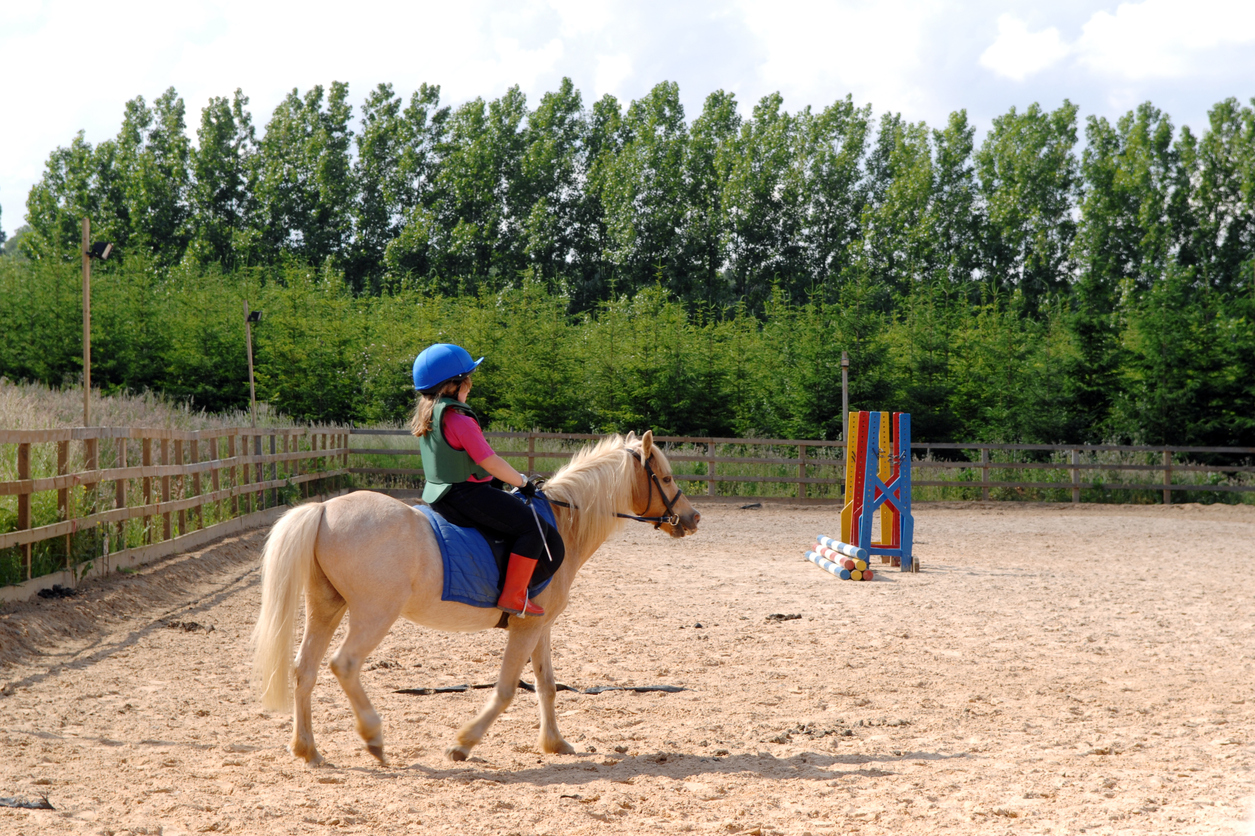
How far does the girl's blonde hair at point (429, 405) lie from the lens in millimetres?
4074

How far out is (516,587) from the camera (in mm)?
4105

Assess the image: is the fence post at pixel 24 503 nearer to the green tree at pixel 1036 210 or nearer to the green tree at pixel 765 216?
the green tree at pixel 765 216

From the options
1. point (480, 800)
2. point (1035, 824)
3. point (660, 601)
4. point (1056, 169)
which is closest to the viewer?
point (1035, 824)

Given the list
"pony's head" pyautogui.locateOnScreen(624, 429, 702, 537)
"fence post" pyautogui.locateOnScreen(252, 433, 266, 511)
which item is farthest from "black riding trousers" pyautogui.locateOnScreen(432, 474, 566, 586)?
"fence post" pyautogui.locateOnScreen(252, 433, 266, 511)

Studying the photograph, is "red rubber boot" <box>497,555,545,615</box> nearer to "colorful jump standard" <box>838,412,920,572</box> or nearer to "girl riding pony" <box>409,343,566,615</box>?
"girl riding pony" <box>409,343,566,615</box>

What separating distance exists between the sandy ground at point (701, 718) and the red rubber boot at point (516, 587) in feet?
2.21

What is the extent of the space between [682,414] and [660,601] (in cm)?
1533

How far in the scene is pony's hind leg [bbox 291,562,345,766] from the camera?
3.84 m

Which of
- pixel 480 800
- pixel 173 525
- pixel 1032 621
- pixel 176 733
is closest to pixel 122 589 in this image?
pixel 173 525

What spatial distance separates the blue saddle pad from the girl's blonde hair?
396mm

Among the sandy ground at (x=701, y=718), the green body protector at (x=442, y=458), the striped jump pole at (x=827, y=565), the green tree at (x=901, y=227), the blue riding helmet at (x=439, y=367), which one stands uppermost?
the green tree at (x=901, y=227)

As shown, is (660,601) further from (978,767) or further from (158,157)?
(158,157)

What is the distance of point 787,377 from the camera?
76.6 feet

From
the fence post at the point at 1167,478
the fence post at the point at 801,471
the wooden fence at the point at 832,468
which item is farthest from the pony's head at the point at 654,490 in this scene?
the fence post at the point at 1167,478
